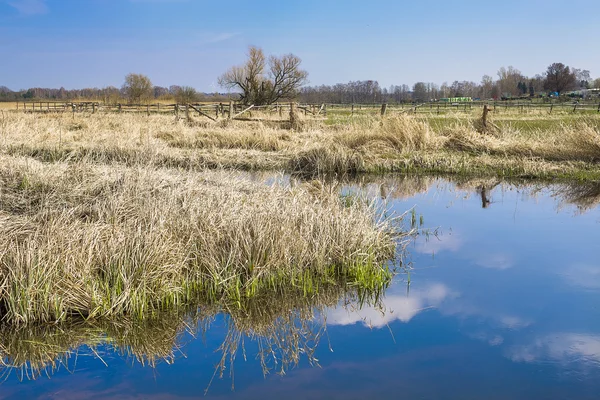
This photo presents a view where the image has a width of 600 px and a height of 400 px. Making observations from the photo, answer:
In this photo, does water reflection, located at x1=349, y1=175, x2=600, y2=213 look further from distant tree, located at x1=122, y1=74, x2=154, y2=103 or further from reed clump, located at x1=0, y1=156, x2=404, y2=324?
distant tree, located at x1=122, y1=74, x2=154, y2=103

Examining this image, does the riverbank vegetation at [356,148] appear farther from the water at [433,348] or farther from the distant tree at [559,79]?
the distant tree at [559,79]

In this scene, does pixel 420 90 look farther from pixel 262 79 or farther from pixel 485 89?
pixel 262 79

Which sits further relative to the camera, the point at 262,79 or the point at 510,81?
the point at 510,81

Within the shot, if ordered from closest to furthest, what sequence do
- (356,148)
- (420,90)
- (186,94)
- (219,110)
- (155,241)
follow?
(155,241) → (356,148) → (219,110) → (186,94) → (420,90)

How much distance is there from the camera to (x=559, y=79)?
3541 inches

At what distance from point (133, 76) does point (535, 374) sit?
6224cm

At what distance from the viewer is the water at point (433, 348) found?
14.9 ft

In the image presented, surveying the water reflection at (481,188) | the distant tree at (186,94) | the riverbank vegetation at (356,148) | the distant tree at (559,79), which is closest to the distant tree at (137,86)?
the distant tree at (186,94)

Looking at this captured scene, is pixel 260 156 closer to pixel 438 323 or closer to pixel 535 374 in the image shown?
pixel 438 323

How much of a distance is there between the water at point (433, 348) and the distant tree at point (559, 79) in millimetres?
91236

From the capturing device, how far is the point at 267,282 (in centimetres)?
638

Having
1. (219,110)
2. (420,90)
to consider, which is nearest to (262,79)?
(219,110)

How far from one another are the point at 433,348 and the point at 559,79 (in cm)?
9507

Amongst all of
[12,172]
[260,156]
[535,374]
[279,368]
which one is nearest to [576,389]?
[535,374]
